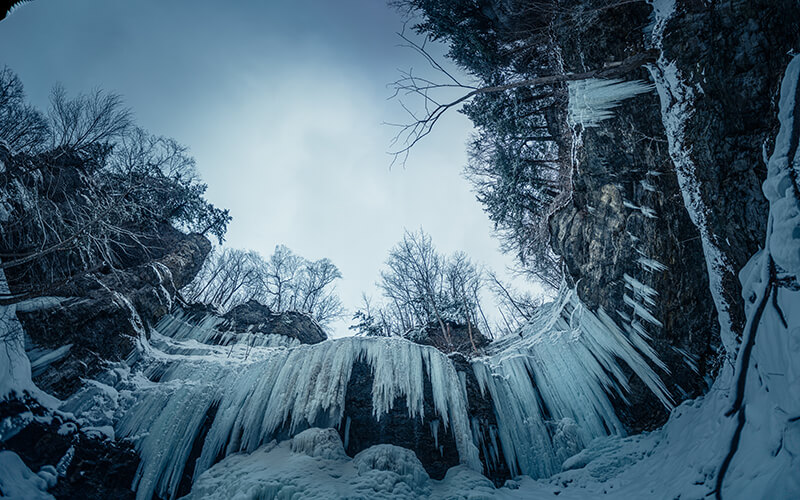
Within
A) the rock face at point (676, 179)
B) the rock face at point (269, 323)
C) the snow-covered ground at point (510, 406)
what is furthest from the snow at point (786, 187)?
the rock face at point (269, 323)

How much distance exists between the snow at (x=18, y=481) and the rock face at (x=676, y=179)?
10183mm

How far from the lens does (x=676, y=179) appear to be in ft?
16.6

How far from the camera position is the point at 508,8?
7.12 metres

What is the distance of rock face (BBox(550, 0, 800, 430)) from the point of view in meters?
3.65

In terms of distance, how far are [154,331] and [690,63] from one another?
1323cm

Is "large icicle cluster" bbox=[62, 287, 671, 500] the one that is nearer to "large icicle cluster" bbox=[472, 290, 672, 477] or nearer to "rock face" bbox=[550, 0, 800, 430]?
"large icicle cluster" bbox=[472, 290, 672, 477]

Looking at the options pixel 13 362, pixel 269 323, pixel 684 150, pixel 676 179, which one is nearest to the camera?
pixel 684 150

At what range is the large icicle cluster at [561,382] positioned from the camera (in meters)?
6.09

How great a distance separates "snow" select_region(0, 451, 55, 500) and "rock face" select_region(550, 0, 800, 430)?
33.4 ft

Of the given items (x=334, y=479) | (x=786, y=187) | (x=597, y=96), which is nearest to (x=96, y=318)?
(x=334, y=479)

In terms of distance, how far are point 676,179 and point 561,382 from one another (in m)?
4.79

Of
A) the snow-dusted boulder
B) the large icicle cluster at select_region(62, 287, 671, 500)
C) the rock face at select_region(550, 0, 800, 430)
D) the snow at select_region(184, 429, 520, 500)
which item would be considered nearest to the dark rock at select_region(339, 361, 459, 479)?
the large icicle cluster at select_region(62, 287, 671, 500)

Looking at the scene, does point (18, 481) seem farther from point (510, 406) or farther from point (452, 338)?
point (452, 338)

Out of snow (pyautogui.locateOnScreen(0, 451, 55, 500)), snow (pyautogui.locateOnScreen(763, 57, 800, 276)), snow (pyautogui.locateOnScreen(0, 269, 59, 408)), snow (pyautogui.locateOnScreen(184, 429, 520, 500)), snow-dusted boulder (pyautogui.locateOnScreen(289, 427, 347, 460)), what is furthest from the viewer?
snow-dusted boulder (pyautogui.locateOnScreen(289, 427, 347, 460))
